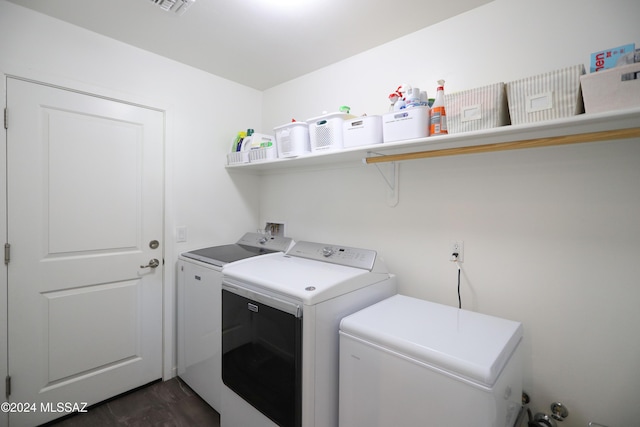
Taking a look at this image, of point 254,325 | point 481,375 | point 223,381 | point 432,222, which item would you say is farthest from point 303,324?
point 432,222

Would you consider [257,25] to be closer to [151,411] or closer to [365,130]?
[365,130]

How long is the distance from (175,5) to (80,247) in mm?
1604

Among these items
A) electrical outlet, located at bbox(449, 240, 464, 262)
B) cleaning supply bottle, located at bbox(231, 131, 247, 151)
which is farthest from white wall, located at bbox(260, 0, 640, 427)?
cleaning supply bottle, located at bbox(231, 131, 247, 151)

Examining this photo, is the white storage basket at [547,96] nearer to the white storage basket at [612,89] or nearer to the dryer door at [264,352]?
the white storage basket at [612,89]

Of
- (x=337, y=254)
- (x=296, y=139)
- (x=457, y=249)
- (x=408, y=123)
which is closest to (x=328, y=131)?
(x=296, y=139)

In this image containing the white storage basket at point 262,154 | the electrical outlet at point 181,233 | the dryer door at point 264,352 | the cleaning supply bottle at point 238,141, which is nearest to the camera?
the dryer door at point 264,352

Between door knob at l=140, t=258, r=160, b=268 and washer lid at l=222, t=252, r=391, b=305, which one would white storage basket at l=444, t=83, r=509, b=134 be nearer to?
washer lid at l=222, t=252, r=391, b=305

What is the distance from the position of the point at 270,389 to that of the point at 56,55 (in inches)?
91.5

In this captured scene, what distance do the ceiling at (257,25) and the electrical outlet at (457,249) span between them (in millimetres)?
1290

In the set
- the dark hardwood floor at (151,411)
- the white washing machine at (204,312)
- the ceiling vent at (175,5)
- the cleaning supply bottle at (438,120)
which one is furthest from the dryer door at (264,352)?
the ceiling vent at (175,5)

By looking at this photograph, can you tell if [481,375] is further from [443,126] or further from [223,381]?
[223,381]

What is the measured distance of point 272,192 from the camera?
8.93ft

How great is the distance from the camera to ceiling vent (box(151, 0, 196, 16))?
150 centimetres

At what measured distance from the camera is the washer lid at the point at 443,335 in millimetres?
958
